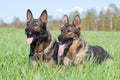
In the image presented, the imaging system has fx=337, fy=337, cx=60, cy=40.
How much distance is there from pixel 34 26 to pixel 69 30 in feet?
2.47

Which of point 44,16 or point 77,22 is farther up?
point 44,16

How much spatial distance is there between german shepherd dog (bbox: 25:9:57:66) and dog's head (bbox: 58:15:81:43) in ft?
1.27

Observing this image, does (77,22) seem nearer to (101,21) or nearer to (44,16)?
(44,16)

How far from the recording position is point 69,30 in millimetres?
7215

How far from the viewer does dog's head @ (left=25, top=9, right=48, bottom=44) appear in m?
7.07

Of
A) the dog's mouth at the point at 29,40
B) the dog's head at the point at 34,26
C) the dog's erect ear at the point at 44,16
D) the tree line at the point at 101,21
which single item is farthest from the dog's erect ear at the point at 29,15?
the tree line at the point at 101,21

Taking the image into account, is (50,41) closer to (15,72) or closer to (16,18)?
(15,72)

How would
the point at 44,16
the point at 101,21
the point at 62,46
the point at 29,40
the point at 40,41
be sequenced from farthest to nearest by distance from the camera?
the point at 101,21, the point at 44,16, the point at 40,41, the point at 62,46, the point at 29,40

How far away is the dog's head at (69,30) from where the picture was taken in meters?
7.07

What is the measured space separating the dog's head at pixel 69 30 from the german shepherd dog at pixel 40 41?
0.39m

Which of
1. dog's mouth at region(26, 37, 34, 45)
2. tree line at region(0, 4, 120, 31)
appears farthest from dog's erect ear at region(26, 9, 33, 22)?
tree line at region(0, 4, 120, 31)

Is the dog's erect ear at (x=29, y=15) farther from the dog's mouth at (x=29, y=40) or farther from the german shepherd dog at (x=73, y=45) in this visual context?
the german shepherd dog at (x=73, y=45)

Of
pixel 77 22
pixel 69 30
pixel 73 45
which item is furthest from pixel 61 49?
pixel 77 22

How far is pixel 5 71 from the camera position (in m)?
5.38
